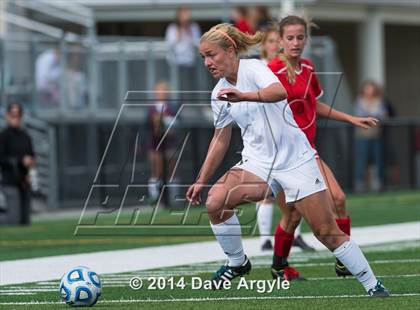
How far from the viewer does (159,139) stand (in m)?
21.7

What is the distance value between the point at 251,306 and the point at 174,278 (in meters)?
2.11

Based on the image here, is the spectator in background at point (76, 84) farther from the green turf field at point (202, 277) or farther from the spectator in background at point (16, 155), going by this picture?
the green turf field at point (202, 277)

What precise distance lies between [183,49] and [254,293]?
14288 millimetres

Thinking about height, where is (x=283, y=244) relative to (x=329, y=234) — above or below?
below

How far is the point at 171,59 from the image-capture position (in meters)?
23.3

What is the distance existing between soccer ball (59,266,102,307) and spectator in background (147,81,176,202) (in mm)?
12376

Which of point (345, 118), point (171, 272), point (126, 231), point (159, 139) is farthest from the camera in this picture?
point (159, 139)

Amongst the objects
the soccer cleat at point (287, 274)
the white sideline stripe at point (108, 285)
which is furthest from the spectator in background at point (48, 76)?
the soccer cleat at point (287, 274)

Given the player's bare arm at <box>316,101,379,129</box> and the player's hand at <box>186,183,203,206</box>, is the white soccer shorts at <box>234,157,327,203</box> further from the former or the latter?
the player's bare arm at <box>316,101,379,129</box>

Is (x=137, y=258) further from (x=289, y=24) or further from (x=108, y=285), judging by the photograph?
(x=289, y=24)

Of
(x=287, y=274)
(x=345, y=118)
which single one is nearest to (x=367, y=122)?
(x=345, y=118)

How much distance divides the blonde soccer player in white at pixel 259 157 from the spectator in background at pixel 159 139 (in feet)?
39.1

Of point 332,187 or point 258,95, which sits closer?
point 258,95

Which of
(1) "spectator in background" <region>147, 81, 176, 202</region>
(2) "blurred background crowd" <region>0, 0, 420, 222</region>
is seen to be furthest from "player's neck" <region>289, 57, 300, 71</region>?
(1) "spectator in background" <region>147, 81, 176, 202</region>
